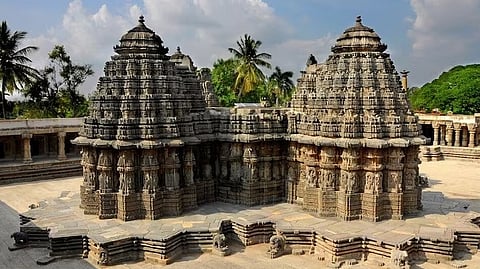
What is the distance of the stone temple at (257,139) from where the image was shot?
43.2 feet

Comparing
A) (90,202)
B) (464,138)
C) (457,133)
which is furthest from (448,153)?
(90,202)

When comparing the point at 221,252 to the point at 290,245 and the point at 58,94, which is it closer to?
the point at 290,245

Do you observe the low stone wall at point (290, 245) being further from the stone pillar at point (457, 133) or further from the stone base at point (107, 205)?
the stone pillar at point (457, 133)

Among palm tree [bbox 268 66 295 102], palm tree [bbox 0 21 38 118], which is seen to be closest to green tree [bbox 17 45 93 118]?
palm tree [bbox 0 21 38 118]

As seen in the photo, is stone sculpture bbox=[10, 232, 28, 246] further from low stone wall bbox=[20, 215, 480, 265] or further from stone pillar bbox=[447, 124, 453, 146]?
stone pillar bbox=[447, 124, 453, 146]

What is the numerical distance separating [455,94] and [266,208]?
33903mm

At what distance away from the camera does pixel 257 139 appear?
14648 millimetres

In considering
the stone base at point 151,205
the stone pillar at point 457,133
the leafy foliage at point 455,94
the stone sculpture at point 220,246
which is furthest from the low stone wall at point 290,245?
the leafy foliage at point 455,94

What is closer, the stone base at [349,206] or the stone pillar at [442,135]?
the stone base at [349,206]

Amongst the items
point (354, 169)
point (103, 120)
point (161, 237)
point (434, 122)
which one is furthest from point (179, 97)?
point (434, 122)

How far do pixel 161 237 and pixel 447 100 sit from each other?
38209 millimetres

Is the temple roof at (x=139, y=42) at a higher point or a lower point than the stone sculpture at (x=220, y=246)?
higher

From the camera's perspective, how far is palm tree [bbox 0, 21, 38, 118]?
29.3 metres

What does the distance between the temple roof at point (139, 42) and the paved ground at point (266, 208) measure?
575cm
